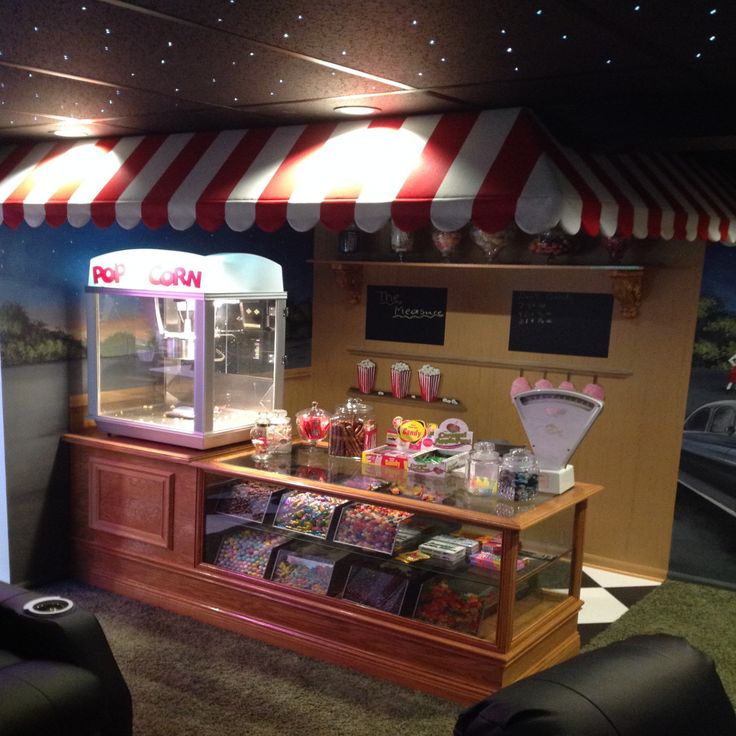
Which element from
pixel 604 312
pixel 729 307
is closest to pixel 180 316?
pixel 604 312

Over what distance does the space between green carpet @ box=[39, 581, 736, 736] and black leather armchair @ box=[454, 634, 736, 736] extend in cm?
163

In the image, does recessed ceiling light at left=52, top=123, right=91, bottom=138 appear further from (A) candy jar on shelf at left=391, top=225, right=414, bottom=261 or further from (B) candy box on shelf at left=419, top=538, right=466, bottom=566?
(B) candy box on shelf at left=419, top=538, right=466, bottom=566

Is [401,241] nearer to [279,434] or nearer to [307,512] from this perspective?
[279,434]

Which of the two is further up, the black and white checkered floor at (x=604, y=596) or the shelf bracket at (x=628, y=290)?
the shelf bracket at (x=628, y=290)

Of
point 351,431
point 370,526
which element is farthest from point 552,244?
point 370,526

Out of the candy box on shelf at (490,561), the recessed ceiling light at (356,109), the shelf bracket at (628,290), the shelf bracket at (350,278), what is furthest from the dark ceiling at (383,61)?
the shelf bracket at (350,278)

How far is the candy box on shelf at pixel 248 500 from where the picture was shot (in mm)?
3820

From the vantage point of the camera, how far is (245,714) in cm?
311

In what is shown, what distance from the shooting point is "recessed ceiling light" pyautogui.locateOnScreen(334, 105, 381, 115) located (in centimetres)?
321

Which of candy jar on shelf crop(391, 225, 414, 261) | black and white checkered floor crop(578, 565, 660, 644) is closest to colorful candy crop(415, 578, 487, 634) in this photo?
black and white checkered floor crop(578, 565, 660, 644)

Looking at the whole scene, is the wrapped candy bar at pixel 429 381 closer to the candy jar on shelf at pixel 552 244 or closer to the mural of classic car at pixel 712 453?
the candy jar on shelf at pixel 552 244

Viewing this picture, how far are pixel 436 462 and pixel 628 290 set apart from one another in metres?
1.84

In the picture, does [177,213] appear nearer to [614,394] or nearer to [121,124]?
[121,124]

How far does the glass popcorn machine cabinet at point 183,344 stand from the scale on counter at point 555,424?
1522 mm
